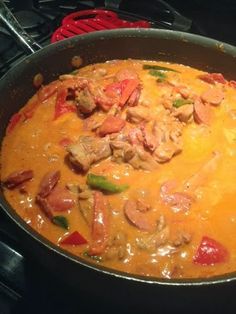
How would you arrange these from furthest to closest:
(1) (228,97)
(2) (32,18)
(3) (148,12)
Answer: (3) (148,12) < (2) (32,18) < (1) (228,97)

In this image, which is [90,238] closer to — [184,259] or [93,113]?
[184,259]

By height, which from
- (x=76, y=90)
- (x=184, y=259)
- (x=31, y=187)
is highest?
(x=76, y=90)

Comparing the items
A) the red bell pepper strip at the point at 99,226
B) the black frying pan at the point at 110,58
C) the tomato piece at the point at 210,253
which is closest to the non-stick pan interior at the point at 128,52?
the black frying pan at the point at 110,58

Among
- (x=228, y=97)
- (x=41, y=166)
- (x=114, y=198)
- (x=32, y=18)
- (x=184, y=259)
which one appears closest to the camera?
(x=184, y=259)

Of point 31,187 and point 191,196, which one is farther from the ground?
point 31,187

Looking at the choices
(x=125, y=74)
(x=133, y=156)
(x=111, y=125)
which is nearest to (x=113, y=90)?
(x=125, y=74)

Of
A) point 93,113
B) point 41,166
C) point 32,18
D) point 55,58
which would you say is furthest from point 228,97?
point 32,18

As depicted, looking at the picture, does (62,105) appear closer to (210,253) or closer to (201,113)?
(201,113)

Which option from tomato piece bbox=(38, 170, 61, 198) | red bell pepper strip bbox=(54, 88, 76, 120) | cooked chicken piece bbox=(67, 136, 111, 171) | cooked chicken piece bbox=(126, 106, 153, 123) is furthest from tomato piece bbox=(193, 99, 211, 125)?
tomato piece bbox=(38, 170, 61, 198)
